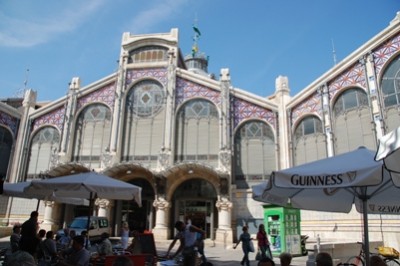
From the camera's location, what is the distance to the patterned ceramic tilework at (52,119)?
88.6 ft

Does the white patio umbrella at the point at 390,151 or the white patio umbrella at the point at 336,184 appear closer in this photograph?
the white patio umbrella at the point at 390,151

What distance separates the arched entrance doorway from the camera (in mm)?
23397

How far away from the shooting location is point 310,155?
2169 cm

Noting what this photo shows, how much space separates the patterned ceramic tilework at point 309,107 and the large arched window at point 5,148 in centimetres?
2186

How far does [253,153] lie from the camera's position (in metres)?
23.8

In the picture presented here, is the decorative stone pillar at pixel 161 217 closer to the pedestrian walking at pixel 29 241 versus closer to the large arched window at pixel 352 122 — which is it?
the large arched window at pixel 352 122

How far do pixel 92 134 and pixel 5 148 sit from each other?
7064 millimetres

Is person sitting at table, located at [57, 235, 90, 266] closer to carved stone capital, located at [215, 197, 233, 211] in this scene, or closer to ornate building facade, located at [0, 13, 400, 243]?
ornate building facade, located at [0, 13, 400, 243]

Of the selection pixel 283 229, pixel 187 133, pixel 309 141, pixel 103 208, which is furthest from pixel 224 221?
pixel 103 208

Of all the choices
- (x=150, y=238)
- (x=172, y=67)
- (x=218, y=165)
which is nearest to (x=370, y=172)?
(x=150, y=238)

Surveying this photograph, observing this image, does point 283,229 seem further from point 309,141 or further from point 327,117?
point 327,117

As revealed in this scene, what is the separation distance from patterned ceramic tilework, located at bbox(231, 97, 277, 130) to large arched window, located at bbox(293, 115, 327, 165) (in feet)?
7.08

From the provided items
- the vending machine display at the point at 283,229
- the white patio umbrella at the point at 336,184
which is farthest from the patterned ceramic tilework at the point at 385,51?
the white patio umbrella at the point at 336,184

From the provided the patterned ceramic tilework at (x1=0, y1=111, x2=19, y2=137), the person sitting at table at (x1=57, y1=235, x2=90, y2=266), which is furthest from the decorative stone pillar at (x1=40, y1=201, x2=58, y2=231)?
the person sitting at table at (x1=57, y1=235, x2=90, y2=266)
